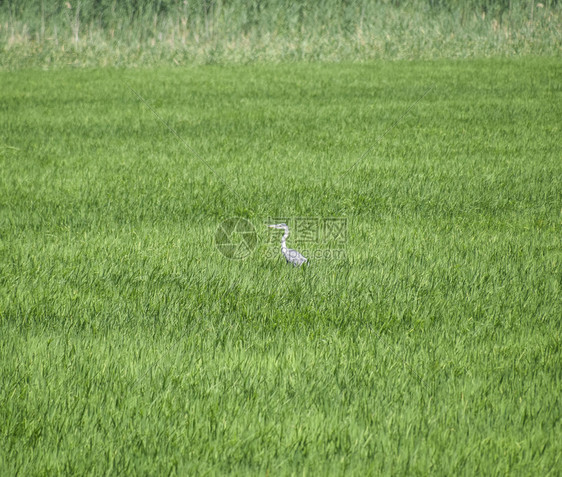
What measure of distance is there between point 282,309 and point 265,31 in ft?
59.4

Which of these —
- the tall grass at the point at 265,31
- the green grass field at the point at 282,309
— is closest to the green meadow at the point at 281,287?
the green grass field at the point at 282,309

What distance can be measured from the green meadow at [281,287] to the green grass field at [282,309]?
2cm

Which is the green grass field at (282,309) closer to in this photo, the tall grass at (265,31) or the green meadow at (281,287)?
the green meadow at (281,287)

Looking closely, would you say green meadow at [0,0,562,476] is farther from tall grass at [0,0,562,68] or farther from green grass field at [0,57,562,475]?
tall grass at [0,0,562,68]

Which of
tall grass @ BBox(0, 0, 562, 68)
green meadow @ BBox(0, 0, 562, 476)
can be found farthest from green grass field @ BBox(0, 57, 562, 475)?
tall grass @ BBox(0, 0, 562, 68)

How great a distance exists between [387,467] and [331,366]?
851 mm

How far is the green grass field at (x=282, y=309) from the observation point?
277 cm

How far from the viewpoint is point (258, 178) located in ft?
24.5

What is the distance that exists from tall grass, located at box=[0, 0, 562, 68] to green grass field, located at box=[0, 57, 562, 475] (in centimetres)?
1001

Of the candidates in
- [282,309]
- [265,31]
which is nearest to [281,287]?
[282,309]

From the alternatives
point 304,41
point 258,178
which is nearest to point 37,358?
point 258,178

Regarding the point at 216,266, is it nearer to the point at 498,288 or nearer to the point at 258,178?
the point at 498,288

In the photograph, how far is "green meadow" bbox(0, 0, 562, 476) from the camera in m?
2.80

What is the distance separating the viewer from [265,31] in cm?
2072
